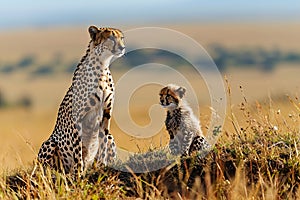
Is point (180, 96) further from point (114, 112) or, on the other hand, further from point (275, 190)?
point (275, 190)

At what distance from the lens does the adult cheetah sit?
211 inches

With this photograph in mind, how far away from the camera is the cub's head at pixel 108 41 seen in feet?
17.4

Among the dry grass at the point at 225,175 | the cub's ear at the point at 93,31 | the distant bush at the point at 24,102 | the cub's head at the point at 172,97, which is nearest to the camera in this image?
the dry grass at the point at 225,175

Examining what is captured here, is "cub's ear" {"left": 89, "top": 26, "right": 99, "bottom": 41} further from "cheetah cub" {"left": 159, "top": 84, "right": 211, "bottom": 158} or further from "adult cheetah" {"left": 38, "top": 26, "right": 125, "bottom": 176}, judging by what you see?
"cheetah cub" {"left": 159, "top": 84, "right": 211, "bottom": 158}

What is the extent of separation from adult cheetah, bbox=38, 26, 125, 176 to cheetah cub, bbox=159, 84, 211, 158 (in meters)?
0.51

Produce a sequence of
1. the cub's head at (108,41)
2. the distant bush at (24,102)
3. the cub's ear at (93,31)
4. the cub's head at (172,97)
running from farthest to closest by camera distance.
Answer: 1. the distant bush at (24,102)
2. the cub's head at (172,97)
3. the cub's ear at (93,31)
4. the cub's head at (108,41)

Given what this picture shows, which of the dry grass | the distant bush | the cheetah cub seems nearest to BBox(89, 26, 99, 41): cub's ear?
the cheetah cub

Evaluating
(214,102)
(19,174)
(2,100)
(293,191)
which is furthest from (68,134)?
(2,100)

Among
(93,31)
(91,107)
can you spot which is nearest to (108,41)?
(93,31)

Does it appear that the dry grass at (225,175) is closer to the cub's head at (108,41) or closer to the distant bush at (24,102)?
the cub's head at (108,41)

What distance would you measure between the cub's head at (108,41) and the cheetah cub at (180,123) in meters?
0.61

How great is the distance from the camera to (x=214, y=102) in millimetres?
5043

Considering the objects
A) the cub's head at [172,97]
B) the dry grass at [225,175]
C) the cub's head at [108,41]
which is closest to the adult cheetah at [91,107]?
the cub's head at [108,41]

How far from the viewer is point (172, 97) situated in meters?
5.82
